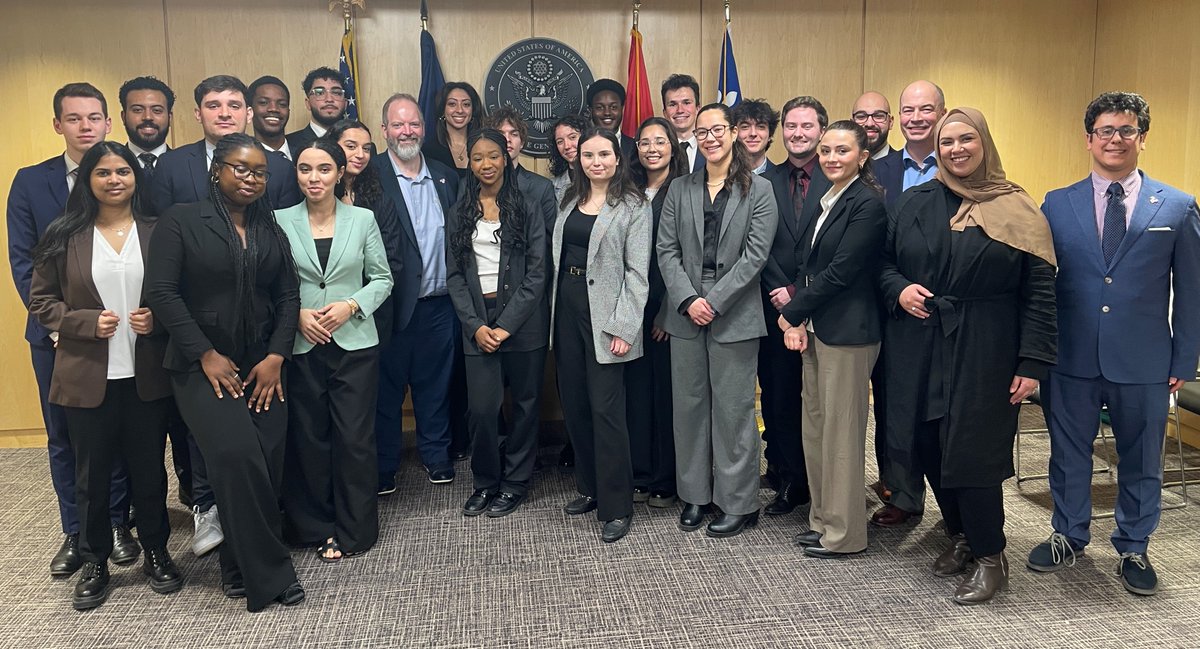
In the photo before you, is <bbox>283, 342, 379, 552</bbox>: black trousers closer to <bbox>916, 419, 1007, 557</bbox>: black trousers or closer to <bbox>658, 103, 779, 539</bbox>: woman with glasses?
<bbox>658, 103, 779, 539</bbox>: woman with glasses

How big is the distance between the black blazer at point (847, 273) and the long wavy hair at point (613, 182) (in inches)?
32.3

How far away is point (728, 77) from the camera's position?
5266mm

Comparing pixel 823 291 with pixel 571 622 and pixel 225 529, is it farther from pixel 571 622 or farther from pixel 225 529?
pixel 225 529

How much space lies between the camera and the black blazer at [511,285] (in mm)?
3752

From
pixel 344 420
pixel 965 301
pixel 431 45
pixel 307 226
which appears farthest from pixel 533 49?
pixel 965 301

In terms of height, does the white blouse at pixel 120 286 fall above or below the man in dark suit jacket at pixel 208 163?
below

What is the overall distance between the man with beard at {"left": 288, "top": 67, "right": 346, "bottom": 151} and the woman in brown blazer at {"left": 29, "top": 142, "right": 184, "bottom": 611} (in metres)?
1.52

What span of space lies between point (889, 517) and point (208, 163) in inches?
133

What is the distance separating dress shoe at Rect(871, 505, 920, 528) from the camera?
3707 mm

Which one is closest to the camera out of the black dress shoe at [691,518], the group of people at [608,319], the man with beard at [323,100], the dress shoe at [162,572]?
the group of people at [608,319]

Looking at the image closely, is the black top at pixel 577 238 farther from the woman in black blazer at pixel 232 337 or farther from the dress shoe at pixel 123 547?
the dress shoe at pixel 123 547

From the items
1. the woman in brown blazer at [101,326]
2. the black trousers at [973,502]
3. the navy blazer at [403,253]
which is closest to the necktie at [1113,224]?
the black trousers at [973,502]

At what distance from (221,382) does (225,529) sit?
0.54m

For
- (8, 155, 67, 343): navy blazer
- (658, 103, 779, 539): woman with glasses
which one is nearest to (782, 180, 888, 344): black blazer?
(658, 103, 779, 539): woman with glasses
